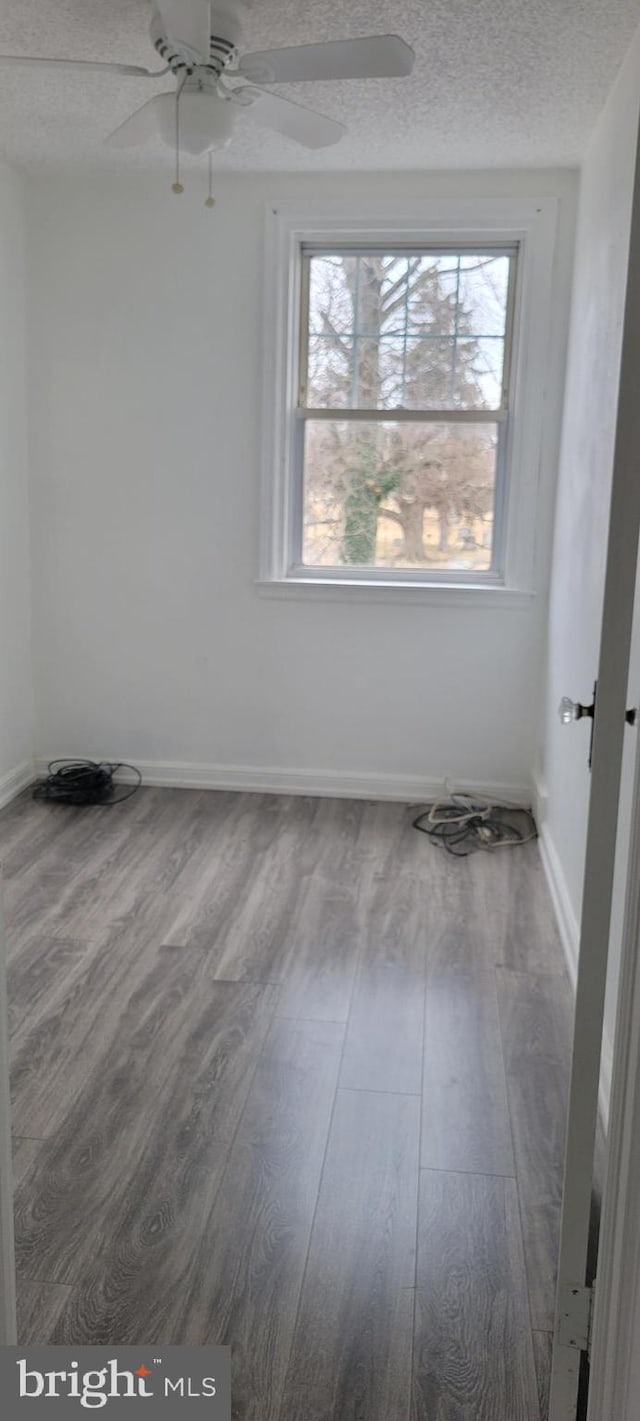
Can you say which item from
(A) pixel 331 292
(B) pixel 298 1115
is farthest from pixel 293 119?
(B) pixel 298 1115

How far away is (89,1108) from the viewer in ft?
7.78

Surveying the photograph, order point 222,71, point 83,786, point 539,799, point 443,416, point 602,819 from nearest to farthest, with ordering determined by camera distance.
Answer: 1. point 602,819
2. point 222,71
3. point 539,799
4. point 443,416
5. point 83,786

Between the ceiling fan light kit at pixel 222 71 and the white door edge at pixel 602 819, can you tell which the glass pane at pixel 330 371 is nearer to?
the ceiling fan light kit at pixel 222 71

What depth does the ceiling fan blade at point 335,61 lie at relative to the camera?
2.38m

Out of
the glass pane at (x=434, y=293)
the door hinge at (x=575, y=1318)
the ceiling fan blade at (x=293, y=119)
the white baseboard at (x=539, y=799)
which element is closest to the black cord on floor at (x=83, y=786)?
the white baseboard at (x=539, y=799)

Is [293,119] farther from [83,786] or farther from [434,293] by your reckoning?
[83,786]

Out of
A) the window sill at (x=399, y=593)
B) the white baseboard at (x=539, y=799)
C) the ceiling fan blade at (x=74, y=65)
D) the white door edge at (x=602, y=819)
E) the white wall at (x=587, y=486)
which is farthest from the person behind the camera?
the window sill at (x=399, y=593)

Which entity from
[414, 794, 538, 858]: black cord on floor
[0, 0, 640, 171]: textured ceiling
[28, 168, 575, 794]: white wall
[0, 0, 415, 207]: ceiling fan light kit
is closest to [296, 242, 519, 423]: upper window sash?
[28, 168, 575, 794]: white wall

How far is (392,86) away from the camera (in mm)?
3160

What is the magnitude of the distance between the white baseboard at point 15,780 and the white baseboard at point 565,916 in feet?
6.95

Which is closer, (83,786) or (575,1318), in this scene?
(575,1318)

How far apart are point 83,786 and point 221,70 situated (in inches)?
106

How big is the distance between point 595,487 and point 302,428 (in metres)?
1.69

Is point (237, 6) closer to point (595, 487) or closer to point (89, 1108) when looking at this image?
point (595, 487)
